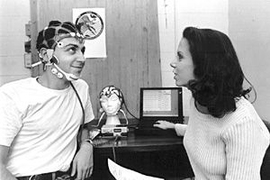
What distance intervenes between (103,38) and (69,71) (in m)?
0.53

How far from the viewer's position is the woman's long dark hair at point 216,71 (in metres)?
0.81

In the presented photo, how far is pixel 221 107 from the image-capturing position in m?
0.82

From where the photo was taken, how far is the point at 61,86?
108 cm

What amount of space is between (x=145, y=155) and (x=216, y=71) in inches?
24.4

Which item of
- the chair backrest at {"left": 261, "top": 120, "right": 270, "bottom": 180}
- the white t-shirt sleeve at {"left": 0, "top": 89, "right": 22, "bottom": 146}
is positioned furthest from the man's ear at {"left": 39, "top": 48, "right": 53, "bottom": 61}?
the chair backrest at {"left": 261, "top": 120, "right": 270, "bottom": 180}

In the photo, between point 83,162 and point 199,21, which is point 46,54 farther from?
point 199,21

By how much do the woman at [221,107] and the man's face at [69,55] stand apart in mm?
368

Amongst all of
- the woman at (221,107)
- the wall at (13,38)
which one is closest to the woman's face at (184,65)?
the woman at (221,107)

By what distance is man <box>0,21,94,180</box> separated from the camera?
0.96 m

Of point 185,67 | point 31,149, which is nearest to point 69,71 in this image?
point 31,149

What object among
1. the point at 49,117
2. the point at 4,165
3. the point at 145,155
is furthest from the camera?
A: the point at 145,155

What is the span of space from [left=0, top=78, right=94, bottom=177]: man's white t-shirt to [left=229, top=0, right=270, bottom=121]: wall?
0.68 m

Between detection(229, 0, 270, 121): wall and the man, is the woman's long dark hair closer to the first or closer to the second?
detection(229, 0, 270, 121): wall

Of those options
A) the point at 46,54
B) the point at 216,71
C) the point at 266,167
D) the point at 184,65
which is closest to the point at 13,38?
the point at 46,54
